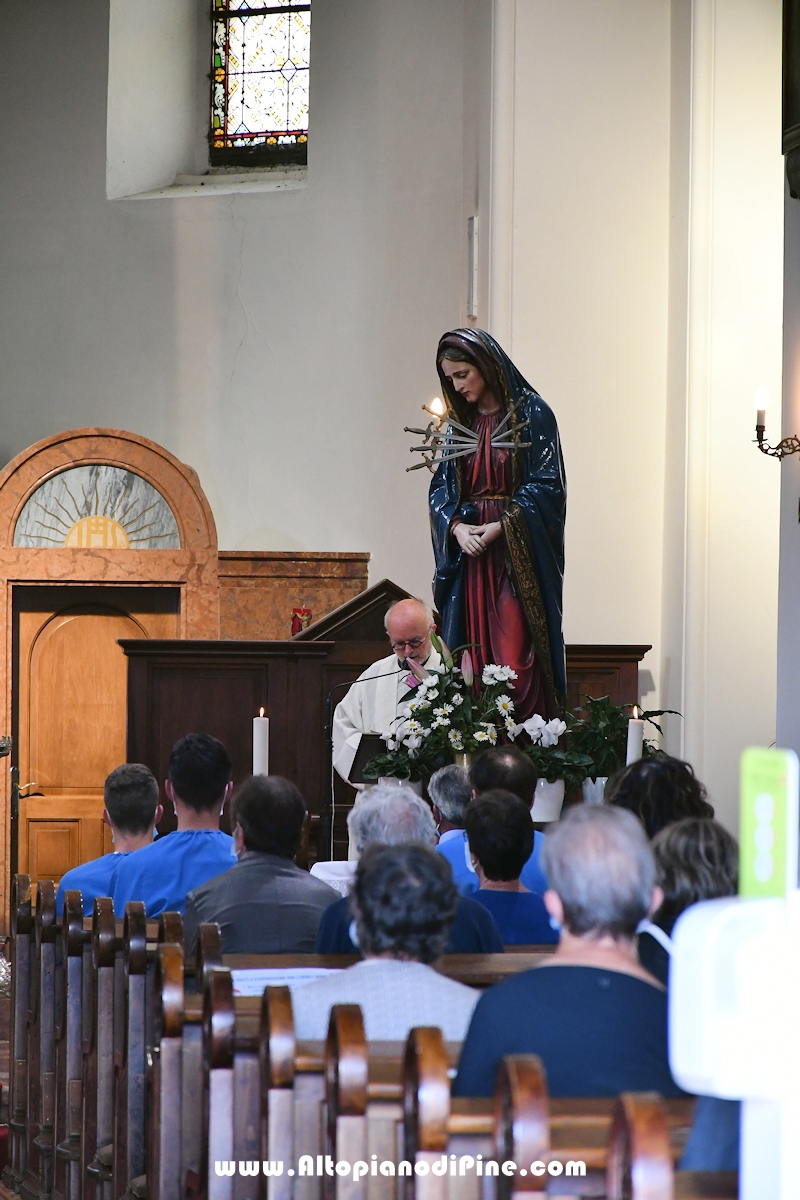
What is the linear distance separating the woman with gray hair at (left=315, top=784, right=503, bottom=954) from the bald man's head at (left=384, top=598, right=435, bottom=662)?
6.91 ft

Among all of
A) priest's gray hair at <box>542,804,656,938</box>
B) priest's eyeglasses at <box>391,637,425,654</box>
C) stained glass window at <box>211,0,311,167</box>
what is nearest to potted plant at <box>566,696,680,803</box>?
priest's eyeglasses at <box>391,637,425,654</box>

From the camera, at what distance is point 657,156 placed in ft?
27.3

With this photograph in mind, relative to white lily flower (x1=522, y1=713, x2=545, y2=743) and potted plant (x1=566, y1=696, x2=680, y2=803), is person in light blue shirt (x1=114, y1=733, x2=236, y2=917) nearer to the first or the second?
white lily flower (x1=522, y1=713, x2=545, y2=743)

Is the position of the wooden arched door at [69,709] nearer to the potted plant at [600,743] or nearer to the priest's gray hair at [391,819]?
the potted plant at [600,743]

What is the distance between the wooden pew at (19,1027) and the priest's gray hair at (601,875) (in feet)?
8.15

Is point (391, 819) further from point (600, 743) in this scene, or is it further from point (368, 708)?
point (368, 708)

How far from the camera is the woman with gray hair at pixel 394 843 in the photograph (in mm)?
3262

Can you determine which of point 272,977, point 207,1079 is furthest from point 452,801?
point 207,1079

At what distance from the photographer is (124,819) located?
15.3 feet

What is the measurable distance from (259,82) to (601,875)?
9.82m

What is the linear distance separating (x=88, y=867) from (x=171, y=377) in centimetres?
645

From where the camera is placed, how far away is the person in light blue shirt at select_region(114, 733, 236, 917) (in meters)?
4.37

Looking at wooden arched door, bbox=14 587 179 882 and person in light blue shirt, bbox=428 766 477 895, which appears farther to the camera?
wooden arched door, bbox=14 587 179 882

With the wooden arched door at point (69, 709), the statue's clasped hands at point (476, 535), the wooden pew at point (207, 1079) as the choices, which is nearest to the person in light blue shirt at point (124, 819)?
the wooden pew at point (207, 1079)
